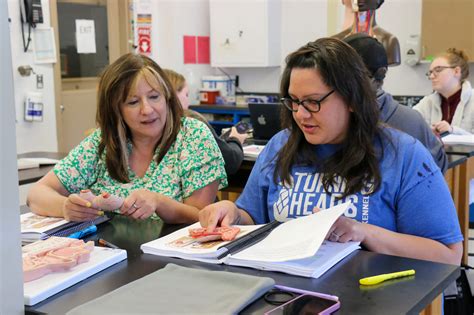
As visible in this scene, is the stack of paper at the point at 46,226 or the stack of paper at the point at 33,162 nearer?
the stack of paper at the point at 46,226

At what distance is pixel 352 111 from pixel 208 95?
4.94 meters

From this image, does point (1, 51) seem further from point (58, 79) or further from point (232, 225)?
point (58, 79)

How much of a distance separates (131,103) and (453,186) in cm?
202

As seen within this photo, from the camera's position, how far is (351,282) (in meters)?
1.18

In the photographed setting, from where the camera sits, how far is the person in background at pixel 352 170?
1.54 metres

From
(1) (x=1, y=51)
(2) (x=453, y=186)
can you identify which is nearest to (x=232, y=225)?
(1) (x=1, y=51)

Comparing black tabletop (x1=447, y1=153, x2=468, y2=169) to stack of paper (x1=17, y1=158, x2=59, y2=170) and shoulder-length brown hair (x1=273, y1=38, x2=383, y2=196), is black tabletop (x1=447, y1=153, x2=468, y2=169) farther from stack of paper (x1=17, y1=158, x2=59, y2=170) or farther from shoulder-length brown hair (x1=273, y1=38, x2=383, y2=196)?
stack of paper (x1=17, y1=158, x2=59, y2=170)

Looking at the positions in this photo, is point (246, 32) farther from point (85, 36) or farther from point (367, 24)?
point (367, 24)

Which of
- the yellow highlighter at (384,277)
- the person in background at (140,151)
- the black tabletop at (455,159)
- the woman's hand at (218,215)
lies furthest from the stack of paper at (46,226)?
the black tabletop at (455,159)

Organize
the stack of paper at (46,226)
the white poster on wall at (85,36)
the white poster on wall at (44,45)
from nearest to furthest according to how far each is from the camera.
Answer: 1. the stack of paper at (46,226)
2. the white poster on wall at (44,45)
3. the white poster on wall at (85,36)

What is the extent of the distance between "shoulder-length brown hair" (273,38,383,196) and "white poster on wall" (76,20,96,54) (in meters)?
3.97

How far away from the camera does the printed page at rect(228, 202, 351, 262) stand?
4.09ft

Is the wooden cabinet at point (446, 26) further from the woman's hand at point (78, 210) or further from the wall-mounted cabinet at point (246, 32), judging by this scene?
the woman's hand at point (78, 210)

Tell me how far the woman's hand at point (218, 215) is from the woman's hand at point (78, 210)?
1.17 ft
